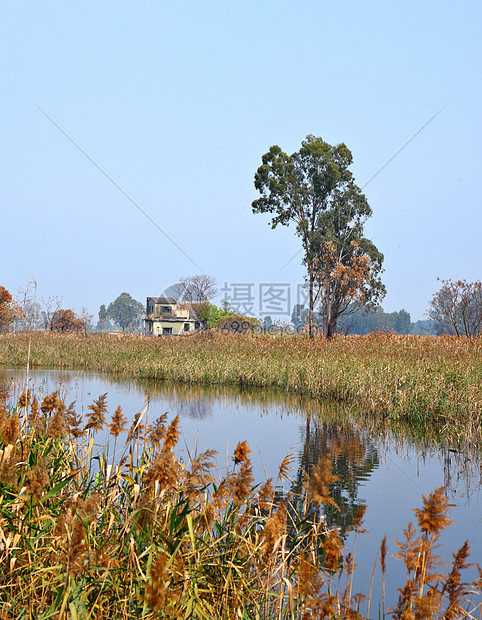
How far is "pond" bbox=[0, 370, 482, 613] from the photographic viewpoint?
5.56 m

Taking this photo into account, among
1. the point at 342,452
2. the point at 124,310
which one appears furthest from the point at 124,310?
the point at 342,452

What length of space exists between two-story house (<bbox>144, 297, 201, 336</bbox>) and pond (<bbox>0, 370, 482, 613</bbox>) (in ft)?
160

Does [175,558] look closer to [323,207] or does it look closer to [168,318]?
[323,207]

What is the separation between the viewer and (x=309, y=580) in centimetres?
236

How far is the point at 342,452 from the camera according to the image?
885cm

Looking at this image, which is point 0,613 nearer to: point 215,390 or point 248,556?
point 248,556

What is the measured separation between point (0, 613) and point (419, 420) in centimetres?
952

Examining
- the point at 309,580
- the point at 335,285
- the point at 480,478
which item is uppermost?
the point at 335,285

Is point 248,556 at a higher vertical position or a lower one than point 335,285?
lower

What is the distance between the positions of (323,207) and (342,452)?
29.9 m

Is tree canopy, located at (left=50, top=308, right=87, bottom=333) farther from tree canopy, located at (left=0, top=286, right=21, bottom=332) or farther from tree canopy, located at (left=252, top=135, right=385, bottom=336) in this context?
tree canopy, located at (left=252, top=135, right=385, bottom=336)

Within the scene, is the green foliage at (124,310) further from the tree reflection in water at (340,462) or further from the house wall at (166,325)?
the tree reflection in water at (340,462)

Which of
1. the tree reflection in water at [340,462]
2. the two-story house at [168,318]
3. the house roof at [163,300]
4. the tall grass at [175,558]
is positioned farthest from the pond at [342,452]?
the house roof at [163,300]

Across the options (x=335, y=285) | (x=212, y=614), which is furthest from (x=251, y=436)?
(x=335, y=285)
